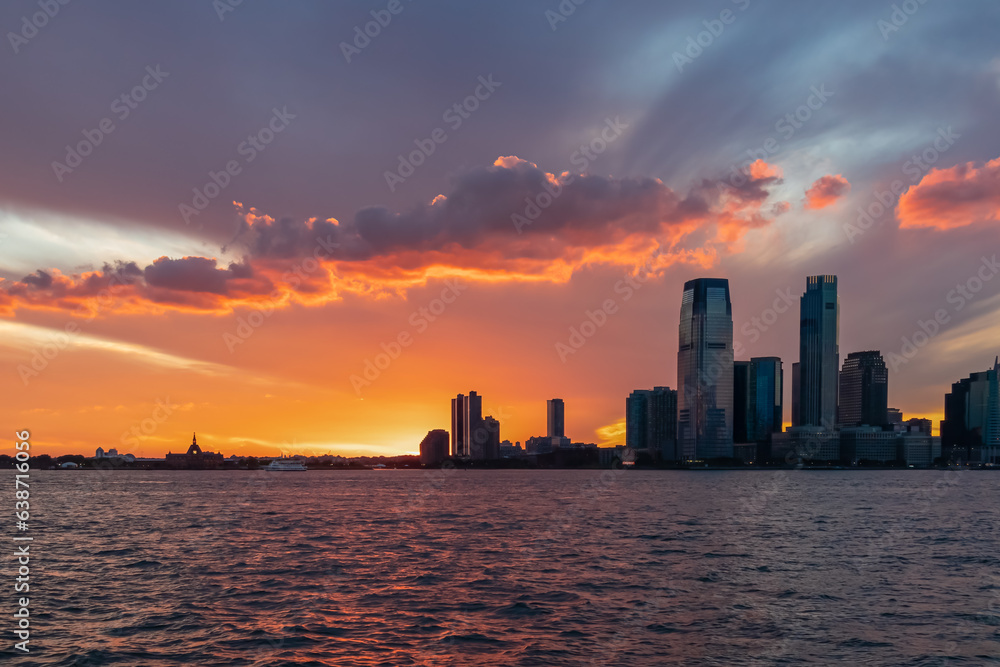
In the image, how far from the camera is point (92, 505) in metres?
142

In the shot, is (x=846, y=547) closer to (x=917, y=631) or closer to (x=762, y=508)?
(x=917, y=631)

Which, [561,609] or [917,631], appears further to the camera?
[561,609]

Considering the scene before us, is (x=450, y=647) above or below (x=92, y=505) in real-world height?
above

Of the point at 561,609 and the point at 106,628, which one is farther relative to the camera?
the point at 561,609

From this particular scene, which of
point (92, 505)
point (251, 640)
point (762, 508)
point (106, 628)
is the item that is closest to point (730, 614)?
point (251, 640)

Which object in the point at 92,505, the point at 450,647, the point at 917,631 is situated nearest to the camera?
the point at 450,647

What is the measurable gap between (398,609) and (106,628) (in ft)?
49.6

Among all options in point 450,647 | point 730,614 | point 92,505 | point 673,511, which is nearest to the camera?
point 450,647

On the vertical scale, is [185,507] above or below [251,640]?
below

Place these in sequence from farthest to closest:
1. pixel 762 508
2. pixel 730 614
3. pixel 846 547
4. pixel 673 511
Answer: pixel 762 508
pixel 673 511
pixel 846 547
pixel 730 614

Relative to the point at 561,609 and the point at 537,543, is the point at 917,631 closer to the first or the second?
the point at 561,609

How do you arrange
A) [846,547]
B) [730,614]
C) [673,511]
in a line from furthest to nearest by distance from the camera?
[673,511] < [846,547] < [730,614]

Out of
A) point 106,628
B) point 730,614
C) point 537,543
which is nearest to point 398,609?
point 106,628

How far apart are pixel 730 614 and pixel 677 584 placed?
30.5 feet
